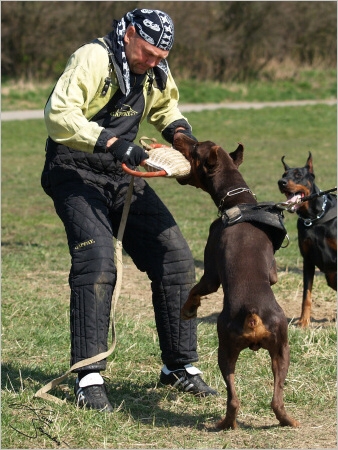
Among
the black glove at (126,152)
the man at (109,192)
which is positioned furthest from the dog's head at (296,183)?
the black glove at (126,152)

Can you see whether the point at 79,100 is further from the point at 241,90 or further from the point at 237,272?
the point at 241,90

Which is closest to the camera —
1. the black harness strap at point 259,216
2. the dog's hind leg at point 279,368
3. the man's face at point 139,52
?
the dog's hind leg at point 279,368

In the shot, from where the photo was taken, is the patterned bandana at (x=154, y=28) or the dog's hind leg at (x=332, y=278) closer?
the patterned bandana at (x=154, y=28)

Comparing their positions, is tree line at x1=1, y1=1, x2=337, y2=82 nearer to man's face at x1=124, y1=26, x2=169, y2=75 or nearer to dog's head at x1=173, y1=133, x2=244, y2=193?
man's face at x1=124, y1=26, x2=169, y2=75

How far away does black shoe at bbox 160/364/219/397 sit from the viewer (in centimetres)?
511

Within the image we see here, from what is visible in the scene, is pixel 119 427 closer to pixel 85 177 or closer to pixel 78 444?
pixel 78 444

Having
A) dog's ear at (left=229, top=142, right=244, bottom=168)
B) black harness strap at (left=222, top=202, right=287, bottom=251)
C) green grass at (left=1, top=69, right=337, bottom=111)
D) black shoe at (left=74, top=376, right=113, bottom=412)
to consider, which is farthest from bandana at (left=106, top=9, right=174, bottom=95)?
green grass at (left=1, top=69, right=337, bottom=111)

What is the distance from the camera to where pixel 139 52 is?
191 inches

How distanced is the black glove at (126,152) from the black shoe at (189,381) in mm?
1374

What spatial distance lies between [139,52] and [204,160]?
74cm

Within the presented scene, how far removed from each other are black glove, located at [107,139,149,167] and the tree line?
925 inches

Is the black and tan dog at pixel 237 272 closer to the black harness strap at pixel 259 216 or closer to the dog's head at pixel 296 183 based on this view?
the black harness strap at pixel 259 216

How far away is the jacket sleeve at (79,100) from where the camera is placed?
464 centimetres

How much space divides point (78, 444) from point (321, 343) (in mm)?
2347
